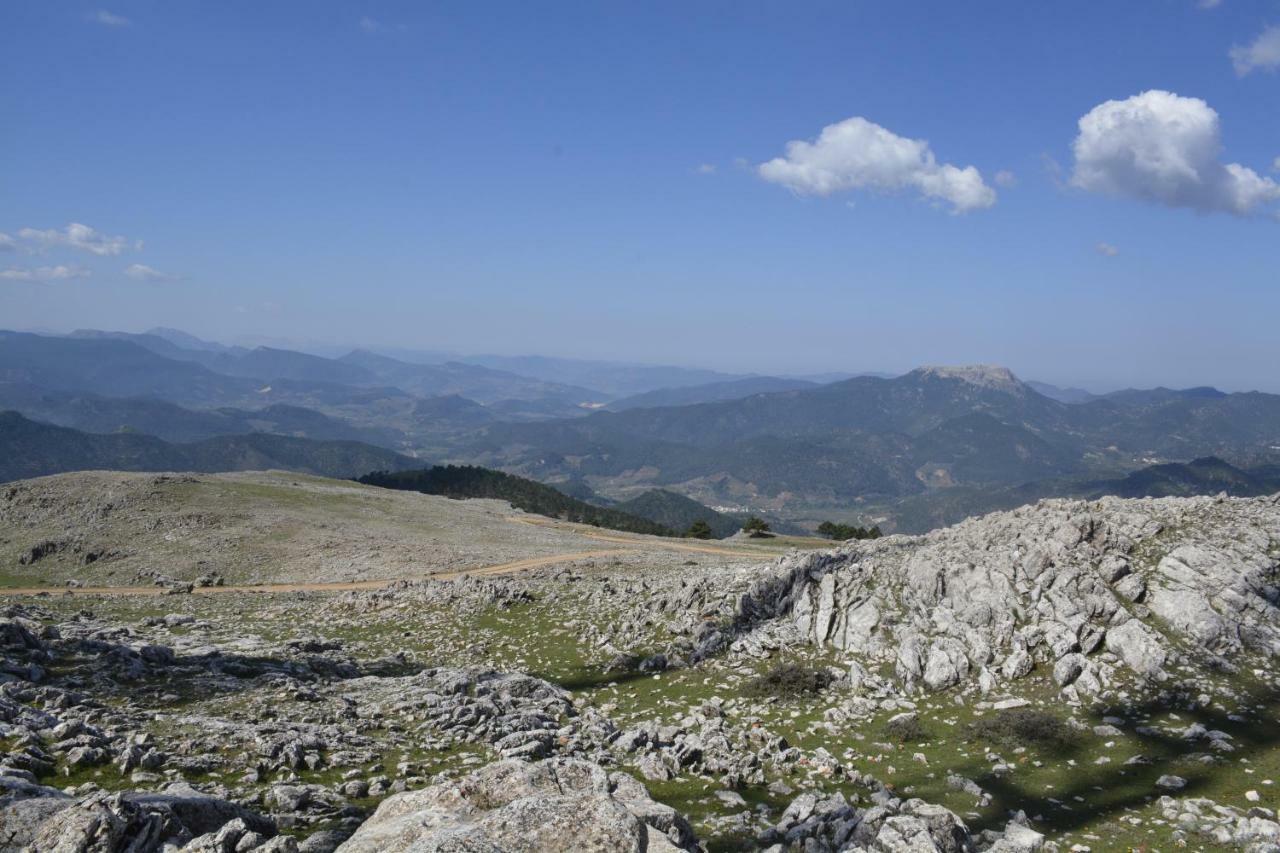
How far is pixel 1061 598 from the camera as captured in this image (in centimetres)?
2800

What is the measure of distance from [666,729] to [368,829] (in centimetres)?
1361

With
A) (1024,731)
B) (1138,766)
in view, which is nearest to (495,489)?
(1024,731)

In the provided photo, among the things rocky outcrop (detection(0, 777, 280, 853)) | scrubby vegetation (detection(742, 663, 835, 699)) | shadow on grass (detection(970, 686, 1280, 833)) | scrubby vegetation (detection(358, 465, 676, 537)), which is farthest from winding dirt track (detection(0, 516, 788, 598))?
scrubby vegetation (detection(358, 465, 676, 537))

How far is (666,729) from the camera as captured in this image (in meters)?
23.5

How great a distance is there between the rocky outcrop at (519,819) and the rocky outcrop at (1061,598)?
18259 mm

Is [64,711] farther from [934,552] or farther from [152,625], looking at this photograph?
[934,552]

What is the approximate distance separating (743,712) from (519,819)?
16.9m

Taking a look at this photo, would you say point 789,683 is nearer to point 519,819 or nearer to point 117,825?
point 519,819

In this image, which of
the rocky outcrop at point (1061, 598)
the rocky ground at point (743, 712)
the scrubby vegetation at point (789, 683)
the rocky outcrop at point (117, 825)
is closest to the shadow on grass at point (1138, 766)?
the rocky ground at point (743, 712)

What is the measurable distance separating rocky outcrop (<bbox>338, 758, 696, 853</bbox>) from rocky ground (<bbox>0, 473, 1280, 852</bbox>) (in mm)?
55

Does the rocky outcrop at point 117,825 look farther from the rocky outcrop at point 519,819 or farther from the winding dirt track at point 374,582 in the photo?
the winding dirt track at point 374,582

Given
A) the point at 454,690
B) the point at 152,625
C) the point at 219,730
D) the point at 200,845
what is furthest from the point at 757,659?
the point at 152,625

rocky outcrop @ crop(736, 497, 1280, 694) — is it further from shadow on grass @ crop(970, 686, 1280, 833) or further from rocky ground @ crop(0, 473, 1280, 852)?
shadow on grass @ crop(970, 686, 1280, 833)

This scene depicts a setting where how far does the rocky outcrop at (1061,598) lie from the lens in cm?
2577
